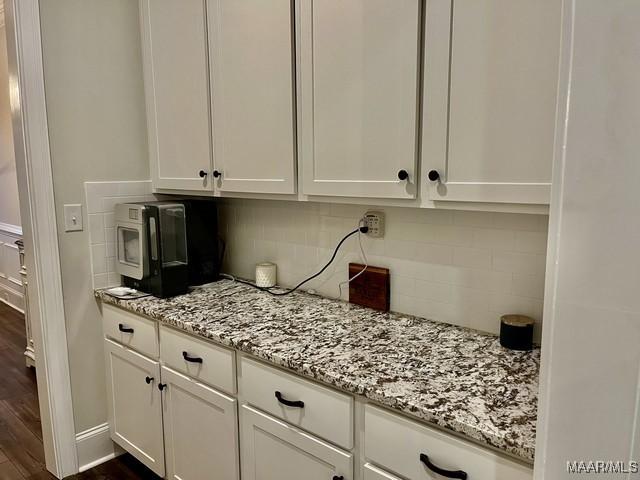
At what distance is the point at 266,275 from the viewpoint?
2229mm

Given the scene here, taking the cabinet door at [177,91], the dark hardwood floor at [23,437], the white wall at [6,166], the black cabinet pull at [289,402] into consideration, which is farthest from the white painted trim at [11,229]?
the black cabinet pull at [289,402]

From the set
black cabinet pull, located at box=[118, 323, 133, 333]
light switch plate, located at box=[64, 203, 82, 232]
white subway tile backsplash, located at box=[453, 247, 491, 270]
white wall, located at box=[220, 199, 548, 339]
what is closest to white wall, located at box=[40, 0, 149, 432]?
light switch plate, located at box=[64, 203, 82, 232]

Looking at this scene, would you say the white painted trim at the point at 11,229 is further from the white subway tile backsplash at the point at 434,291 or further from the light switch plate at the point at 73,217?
the white subway tile backsplash at the point at 434,291

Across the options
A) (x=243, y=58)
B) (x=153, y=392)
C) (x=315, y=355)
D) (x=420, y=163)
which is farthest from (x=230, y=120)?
(x=153, y=392)

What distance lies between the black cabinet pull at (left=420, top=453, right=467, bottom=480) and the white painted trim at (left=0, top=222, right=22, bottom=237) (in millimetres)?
4740

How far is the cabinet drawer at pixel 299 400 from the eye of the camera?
1.31m

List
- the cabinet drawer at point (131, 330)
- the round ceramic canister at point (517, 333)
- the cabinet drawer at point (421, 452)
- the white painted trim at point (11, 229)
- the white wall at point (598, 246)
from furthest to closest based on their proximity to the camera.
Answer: the white painted trim at point (11, 229) → the cabinet drawer at point (131, 330) → the round ceramic canister at point (517, 333) → the cabinet drawer at point (421, 452) → the white wall at point (598, 246)

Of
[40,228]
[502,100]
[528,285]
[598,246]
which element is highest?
[502,100]

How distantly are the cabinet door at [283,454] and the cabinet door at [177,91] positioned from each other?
103 centimetres

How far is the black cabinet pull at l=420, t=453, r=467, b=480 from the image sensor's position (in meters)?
1.08

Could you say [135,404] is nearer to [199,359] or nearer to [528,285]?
[199,359]

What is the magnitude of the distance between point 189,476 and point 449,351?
119cm

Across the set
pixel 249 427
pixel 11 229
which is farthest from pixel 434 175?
pixel 11 229

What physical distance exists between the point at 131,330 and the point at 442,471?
4.95 feet
